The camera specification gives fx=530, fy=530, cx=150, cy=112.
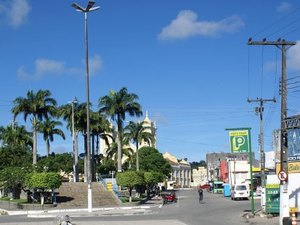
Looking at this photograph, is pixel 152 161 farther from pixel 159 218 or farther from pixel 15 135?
pixel 159 218

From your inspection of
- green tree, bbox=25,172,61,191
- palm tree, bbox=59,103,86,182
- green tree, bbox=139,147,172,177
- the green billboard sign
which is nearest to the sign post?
the green billboard sign

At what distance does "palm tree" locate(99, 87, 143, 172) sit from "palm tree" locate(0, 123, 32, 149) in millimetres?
34680

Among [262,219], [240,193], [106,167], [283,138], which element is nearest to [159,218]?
[262,219]

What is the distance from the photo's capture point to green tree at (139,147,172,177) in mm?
128375

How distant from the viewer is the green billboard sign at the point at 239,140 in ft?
111

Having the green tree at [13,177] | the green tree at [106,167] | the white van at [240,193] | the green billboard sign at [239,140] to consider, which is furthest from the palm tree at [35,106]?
the green tree at [106,167]

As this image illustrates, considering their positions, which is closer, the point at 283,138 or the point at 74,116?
the point at 283,138

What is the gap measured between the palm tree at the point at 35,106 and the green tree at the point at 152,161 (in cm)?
5443

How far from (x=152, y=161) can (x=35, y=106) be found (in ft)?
197

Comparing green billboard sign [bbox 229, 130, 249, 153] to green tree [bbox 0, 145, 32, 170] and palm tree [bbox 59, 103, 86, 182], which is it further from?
green tree [bbox 0, 145, 32, 170]

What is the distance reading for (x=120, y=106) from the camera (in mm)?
69625

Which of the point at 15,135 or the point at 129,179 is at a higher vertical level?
the point at 15,135

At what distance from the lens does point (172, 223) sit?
28625 mm

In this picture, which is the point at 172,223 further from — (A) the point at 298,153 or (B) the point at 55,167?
(B) the point at 55,167
